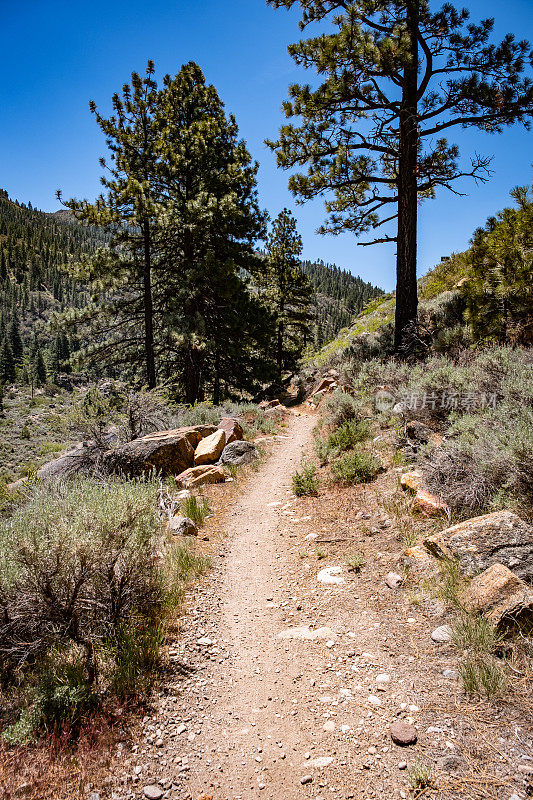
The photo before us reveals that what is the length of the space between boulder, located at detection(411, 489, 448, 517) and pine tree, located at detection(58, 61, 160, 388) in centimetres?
1120

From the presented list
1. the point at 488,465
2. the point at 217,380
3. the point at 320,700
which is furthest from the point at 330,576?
the point at 217,380

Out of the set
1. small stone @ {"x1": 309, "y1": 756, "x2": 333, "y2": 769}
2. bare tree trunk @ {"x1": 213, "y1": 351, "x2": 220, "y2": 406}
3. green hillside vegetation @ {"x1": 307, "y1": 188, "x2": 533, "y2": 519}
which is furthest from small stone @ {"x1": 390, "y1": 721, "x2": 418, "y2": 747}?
bare tree trunk @ {"x1": 213, "y1": 351, "x2": 220, "y2": 406}

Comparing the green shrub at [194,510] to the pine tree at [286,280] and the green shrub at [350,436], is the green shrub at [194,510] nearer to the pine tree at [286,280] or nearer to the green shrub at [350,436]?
the green shrub at [350,436]

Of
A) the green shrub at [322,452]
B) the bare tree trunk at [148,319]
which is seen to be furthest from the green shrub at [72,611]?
the bare tree trunk at [148,319]

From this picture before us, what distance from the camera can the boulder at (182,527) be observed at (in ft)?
16.8

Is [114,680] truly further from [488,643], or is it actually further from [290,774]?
[488,643]

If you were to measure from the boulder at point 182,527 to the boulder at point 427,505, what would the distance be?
2.89m

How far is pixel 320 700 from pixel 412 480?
2.62m

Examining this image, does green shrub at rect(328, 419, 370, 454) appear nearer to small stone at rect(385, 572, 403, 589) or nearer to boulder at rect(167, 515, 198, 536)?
boulder at rect(167, 515, 198, 536)

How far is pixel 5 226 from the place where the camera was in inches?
6983

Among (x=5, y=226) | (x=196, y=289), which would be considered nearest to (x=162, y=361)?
(x=196, y=289)

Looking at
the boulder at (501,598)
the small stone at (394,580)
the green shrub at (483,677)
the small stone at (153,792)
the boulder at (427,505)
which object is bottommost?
the small stone at (153,792)

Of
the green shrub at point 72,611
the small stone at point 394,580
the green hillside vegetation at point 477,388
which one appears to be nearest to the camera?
the green shrub at point 72,611

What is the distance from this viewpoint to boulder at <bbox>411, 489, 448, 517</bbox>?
3.89 metres
